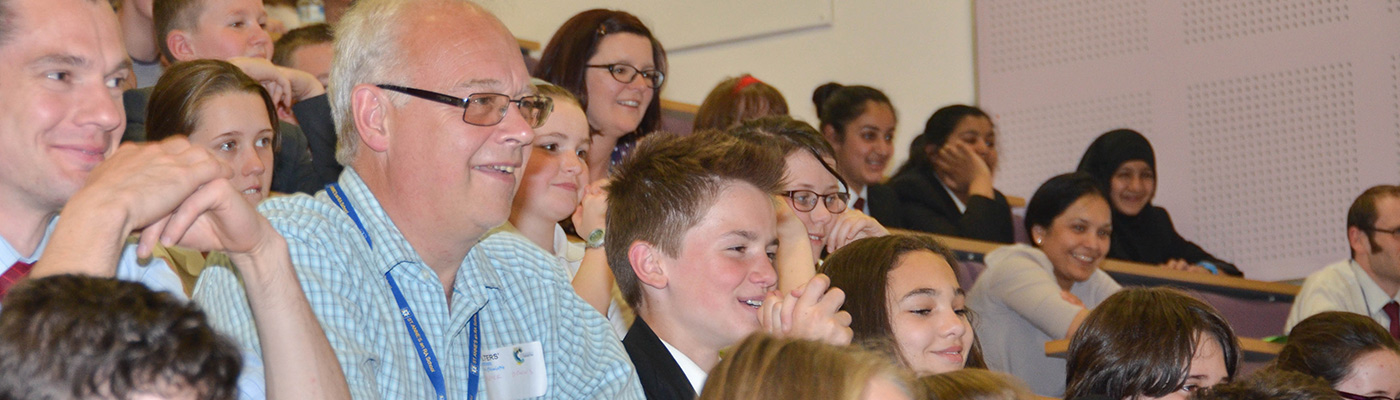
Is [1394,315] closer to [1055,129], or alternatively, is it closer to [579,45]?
[1055,129]

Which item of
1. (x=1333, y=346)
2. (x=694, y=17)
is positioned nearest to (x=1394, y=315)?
(x=1333, y=346)

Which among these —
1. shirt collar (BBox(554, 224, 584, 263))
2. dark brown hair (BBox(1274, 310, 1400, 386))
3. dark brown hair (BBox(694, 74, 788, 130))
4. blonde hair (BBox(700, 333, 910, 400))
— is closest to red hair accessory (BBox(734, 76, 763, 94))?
dark brown hair (BBox(694, 74, 788, 130))

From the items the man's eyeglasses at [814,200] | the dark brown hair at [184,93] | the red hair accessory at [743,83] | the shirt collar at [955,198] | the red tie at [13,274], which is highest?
the dark brown hair at [184,93]

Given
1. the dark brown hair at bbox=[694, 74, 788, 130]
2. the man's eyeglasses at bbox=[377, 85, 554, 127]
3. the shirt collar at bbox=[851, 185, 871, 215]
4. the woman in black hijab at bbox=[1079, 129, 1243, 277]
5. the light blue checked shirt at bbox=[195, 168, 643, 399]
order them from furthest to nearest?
the woman in black hijab at bbox=[1079, 129, 1243, 277], the shirt collar at bbox=[851, 185, 871, 215], the dark brown hair at bbox=[694, 74, 788, 130], the man's eyeglasses at bbox=[377, 85, 554, 127], the light blue checked shirt at bbox=[195, 168, 643, 399]

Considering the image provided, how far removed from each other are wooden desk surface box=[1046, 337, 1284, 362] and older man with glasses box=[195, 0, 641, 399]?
164 centimetres

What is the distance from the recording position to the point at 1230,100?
21.0 ft

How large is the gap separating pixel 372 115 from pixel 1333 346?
2.52 meters

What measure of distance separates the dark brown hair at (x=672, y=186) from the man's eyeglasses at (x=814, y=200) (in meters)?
0.53

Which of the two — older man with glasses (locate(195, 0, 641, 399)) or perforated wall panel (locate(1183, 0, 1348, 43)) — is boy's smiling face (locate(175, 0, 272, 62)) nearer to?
older man with glasses (locate(195, 0, 641, 399))

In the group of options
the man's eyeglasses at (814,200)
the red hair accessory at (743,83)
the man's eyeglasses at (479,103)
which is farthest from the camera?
the red hair accessory at (743,83)

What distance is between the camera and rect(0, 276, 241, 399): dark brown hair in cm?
103

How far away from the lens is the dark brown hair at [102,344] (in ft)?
3.39

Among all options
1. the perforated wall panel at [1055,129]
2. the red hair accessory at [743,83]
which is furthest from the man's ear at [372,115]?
the perforated wall panel at [1055,129]

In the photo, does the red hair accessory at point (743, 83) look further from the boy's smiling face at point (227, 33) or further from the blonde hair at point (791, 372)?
the blonde hair at point (791, 372)
